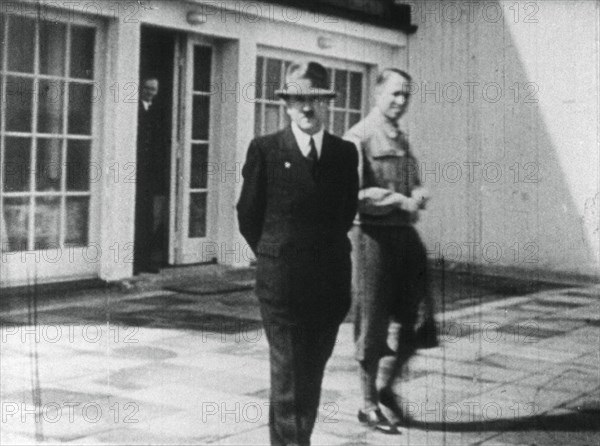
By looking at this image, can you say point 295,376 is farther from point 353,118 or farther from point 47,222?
point 353,118

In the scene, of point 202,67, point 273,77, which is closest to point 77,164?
point 202,67

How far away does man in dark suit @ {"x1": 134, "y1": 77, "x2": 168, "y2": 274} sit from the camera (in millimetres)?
7348

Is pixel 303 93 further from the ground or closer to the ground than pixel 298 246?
further from the ground

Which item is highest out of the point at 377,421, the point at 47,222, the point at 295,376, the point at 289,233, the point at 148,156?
the point at 148,156

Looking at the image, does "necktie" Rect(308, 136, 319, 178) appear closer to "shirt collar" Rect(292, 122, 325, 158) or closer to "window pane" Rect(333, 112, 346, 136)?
"shirt collar" Rect(292, 122, 325, 158)

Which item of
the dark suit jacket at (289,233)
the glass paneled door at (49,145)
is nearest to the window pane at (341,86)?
the glass paneled door at (49,145)

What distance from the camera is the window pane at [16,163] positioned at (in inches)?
237

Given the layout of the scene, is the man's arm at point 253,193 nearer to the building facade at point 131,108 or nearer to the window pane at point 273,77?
the building facade at point 131,108

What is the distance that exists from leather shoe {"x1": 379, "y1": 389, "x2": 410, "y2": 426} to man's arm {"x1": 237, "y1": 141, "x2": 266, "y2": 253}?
1.29 metres

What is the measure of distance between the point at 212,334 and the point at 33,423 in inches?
69.6

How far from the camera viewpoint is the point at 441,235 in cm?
952

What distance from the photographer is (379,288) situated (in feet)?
13.6

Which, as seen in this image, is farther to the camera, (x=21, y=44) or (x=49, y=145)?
(x=49, y=145)

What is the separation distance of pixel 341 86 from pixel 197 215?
5.34ft
